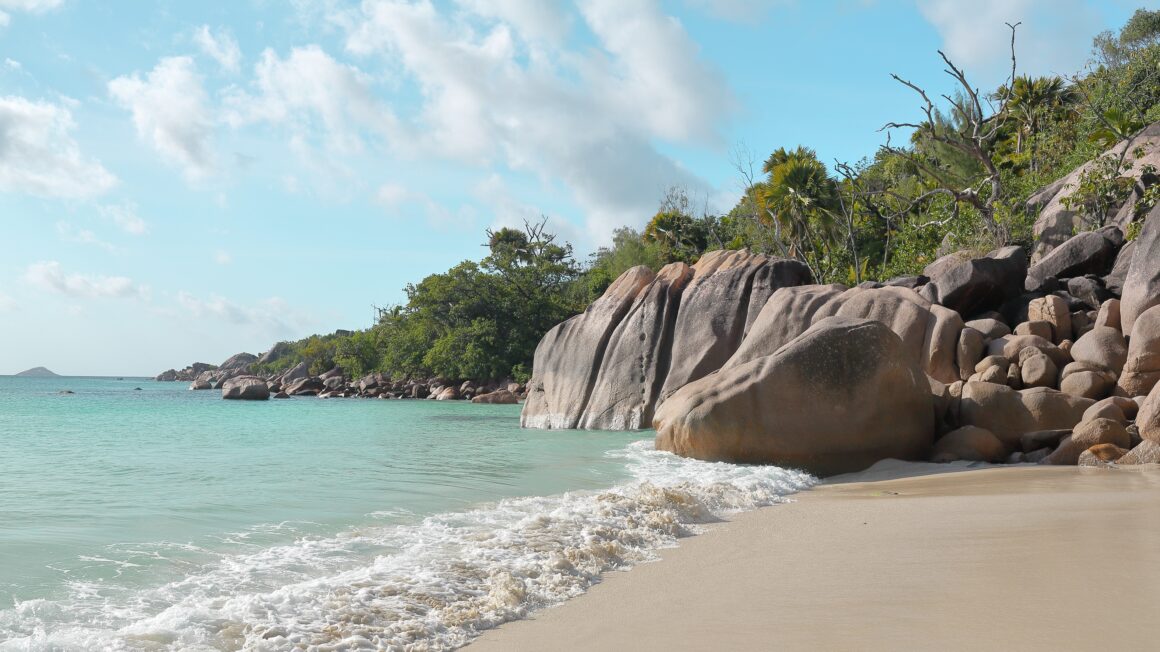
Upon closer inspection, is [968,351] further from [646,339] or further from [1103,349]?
[646,339]

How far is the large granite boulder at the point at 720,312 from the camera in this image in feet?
59.5

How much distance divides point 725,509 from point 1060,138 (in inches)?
1004

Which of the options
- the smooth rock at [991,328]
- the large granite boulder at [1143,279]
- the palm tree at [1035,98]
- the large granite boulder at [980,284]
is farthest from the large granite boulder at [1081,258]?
the palm tree at [1035,98]

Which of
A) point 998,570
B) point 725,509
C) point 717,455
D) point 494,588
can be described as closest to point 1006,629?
point 998,570

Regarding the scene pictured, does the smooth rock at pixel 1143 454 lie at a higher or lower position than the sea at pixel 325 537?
higher

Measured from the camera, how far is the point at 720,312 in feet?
60.7

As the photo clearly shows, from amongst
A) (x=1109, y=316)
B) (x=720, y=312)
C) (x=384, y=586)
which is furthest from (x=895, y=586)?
(x=720, y=312)

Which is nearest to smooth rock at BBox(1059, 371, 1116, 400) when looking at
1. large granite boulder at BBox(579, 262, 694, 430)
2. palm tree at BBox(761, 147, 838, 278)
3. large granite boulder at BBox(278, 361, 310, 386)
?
large granite boulder at BBox(579, 262, 694, 430)

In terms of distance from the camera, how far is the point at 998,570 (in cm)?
463

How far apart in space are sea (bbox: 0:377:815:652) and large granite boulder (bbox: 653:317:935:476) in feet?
1.70

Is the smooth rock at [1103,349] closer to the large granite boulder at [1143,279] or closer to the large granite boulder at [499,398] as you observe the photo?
the large granite boulder at [1143,279]

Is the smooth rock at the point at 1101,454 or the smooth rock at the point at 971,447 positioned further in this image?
the smooth rock at the point at 971,447

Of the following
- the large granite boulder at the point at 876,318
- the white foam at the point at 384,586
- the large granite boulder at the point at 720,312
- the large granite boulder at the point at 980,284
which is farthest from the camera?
the large granite boulder at the point at 720,312

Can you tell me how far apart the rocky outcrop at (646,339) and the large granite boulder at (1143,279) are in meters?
6.90
